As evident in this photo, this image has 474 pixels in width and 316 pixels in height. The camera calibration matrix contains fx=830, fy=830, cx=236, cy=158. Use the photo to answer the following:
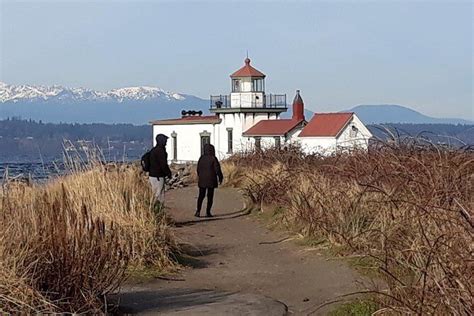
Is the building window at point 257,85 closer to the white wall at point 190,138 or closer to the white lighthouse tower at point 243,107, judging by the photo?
the white lighthouse tower at point 243,107

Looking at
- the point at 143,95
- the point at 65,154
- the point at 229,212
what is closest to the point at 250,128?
the point at 229,212

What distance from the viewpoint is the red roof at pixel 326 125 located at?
185 ft

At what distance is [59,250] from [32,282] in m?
0.60

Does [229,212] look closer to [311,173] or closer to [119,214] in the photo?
[311,173]

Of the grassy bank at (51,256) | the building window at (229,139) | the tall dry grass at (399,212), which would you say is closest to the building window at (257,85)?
the building window at (229,139)

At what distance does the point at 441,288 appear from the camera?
20.9 ft

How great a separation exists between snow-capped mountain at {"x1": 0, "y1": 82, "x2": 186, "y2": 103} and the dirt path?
7881mm

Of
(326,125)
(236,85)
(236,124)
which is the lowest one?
(326,125)

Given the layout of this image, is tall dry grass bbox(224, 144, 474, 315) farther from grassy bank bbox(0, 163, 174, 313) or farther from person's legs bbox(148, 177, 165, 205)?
grassy bank bbox(0, 163, 174, 313)

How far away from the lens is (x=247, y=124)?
63719 mm

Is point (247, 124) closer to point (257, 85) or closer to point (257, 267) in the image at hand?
point (257, 85)

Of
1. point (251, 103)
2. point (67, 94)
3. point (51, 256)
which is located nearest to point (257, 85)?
point (251, 103)

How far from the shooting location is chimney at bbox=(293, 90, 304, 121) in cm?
6303

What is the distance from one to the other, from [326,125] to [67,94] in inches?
1571
